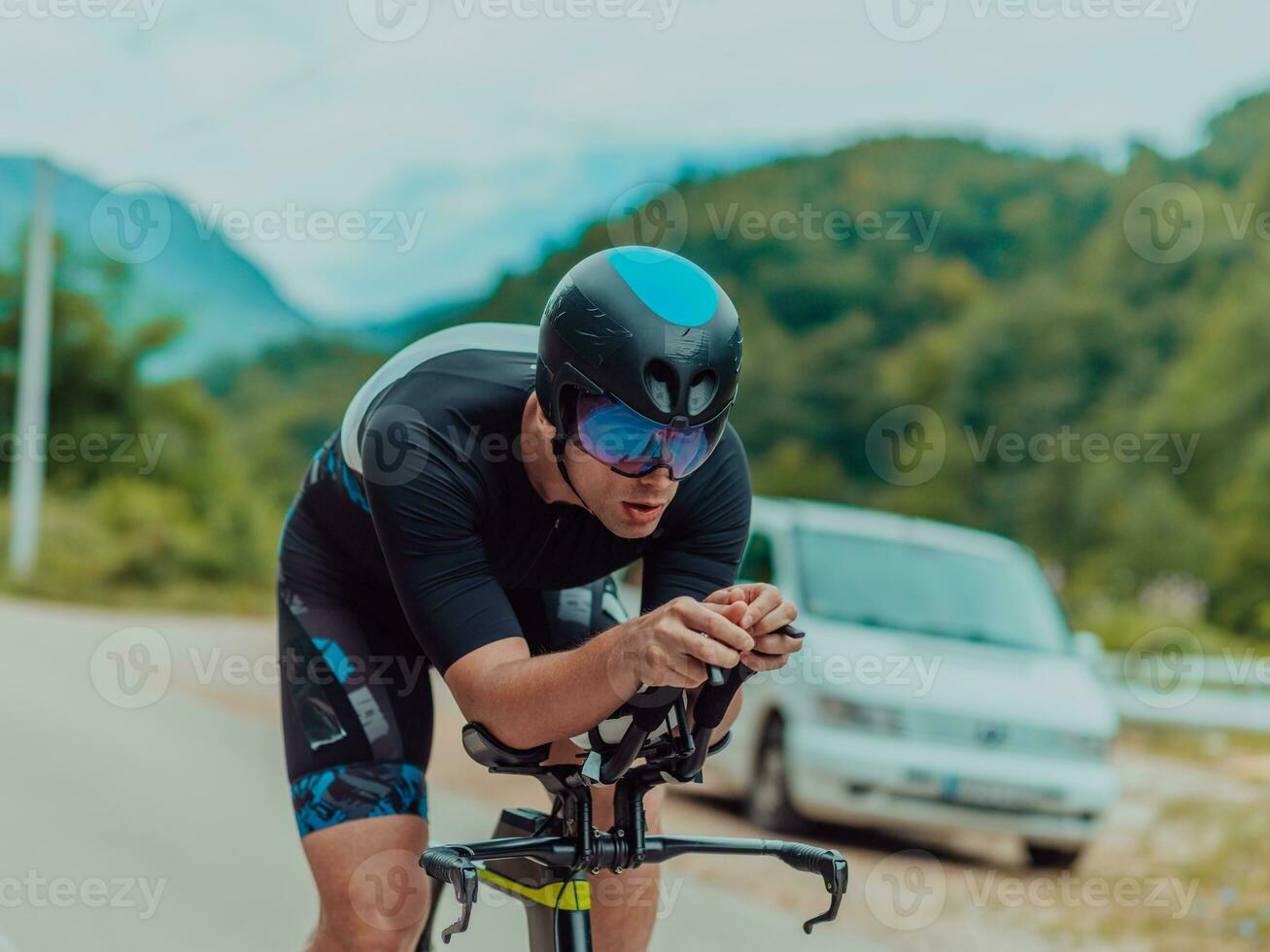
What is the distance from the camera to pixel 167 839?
7961mm

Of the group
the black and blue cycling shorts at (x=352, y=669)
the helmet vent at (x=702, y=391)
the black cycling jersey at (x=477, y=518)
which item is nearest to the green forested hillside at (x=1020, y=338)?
the black and blue cycling shorts at (x=352, y=669)

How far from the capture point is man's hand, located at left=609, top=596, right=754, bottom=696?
211cm

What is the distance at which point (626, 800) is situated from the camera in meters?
2.57

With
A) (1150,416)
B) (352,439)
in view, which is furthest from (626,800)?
(1150,416)

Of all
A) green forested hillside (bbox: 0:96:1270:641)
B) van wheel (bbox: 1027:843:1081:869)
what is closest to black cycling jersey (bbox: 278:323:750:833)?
van wheel (bbox: 1027:843:1081:869)

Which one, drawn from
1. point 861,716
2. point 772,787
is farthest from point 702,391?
point 772,787

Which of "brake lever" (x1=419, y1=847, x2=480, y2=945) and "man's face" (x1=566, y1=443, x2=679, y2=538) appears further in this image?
"man's face" (x1=566, y1=443, x2=679, y2=538)

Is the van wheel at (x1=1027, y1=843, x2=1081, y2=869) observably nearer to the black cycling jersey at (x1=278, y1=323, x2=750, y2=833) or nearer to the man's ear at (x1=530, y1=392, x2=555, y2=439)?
the black cycling jersey at (x1=278, y1=323, x2=750, y2=833)

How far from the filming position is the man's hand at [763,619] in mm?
2145

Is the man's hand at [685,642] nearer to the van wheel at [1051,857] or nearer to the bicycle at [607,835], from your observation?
the bicycle at [607,835]

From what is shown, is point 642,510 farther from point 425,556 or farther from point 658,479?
point 425,556

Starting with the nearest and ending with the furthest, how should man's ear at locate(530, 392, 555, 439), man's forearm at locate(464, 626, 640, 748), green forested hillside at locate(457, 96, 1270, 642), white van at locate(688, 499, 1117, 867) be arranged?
man's forearm at locate(464, 626, 640, 748) → man's ear at locate(530, 392, 555, 439) → white van at locate(688, 499, 1117, 867) → green forested hillside at locate(457, 96, 1270, 642)

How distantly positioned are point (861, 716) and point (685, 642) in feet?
22.6

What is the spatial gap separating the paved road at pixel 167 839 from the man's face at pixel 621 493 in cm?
264
